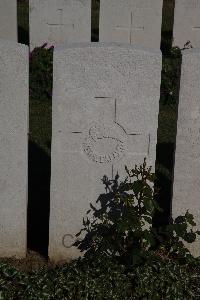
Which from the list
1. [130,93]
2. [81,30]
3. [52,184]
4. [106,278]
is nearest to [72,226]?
[52,184]

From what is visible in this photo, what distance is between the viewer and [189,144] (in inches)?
163

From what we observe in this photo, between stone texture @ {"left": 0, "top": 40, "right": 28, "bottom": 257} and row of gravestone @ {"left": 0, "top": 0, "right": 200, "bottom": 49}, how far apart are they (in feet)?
16.6

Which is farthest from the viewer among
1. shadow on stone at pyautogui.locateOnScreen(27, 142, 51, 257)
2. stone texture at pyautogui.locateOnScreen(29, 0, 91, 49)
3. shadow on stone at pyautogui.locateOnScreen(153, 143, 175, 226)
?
stone texture at pyautogui.locateOnScreen(29, 0, 91, 49)

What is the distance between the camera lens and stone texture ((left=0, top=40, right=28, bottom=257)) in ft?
12.9

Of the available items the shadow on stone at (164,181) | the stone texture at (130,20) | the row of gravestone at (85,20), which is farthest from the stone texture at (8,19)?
the shadow on stone at (164,181)

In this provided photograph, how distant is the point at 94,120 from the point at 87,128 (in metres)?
0.07

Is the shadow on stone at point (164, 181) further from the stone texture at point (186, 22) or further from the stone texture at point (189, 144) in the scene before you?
the stone texture at point (186, 22)

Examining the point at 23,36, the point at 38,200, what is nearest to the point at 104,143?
the point at 38,200

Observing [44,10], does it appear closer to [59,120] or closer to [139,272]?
[59,120]

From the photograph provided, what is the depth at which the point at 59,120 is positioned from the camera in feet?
13.3

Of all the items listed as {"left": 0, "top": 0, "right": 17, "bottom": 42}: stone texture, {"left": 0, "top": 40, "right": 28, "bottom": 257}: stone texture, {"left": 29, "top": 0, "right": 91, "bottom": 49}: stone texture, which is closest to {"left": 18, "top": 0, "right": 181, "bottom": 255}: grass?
{"left": 0, "top": 40, "right": 28, "bottom": 257}: stone texture

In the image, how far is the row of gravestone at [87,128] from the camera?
391 cm

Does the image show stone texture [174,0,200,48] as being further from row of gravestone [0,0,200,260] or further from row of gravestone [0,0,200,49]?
row of gravestone [0,0,200,260]

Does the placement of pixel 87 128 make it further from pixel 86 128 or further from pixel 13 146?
pixel 13 146
